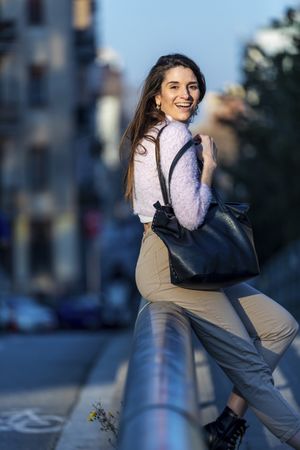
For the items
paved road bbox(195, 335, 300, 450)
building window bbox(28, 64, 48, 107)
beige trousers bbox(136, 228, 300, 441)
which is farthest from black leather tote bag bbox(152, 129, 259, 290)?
building window bbox(28, 64, 48, 107)

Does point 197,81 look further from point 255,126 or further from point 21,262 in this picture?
point 21,262

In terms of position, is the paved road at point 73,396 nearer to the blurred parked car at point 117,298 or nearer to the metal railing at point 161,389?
the metal railing at point 161,389

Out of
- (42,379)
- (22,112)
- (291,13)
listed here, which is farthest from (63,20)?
(42,379)

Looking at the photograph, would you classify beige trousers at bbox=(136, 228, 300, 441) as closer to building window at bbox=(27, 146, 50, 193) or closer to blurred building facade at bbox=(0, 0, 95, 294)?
blurred building facade at bbox=(0, 0, 95, 294)

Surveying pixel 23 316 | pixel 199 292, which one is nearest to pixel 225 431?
pixel 199 292

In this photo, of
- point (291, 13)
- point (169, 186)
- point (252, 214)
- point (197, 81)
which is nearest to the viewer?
point (169, 186)

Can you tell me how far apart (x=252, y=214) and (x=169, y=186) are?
2809 cm

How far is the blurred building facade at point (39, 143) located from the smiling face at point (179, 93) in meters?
52.8

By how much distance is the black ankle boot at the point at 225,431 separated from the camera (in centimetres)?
571

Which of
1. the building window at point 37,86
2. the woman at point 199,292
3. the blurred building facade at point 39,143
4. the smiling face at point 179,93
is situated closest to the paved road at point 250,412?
the woman at point 199,292

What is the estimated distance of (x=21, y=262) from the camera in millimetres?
59125

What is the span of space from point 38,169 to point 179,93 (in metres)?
54.1

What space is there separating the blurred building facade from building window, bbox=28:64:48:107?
5 cm

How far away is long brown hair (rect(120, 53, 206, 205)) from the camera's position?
19.1 ft
